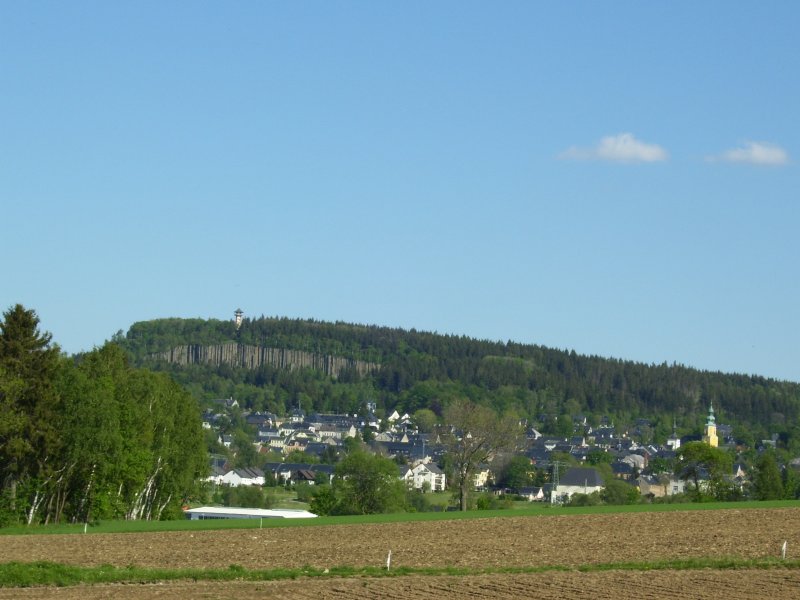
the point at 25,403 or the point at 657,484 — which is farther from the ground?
the point at 657,484

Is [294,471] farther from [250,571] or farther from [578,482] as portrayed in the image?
[250,571]

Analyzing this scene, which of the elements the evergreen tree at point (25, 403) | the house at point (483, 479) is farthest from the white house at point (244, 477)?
the evergreen tree at point (25, 403)

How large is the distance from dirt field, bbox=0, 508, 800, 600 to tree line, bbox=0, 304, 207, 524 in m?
7.21

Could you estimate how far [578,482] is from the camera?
141 metres

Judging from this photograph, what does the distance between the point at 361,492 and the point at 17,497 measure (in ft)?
95.2

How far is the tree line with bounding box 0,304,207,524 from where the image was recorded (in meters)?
56.4

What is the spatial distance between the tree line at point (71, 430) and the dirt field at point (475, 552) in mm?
7210

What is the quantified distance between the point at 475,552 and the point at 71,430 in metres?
23.2

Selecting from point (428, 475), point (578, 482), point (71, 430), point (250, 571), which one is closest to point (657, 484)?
point (578, 482)

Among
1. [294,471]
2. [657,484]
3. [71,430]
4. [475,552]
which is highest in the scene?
[657,484]

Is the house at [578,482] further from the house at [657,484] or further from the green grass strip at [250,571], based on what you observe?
the green grass strip at [250,571]

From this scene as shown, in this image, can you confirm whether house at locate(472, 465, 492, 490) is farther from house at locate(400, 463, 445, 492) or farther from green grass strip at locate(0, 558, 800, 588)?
green grass strip at locate(0, 558, 800, 588)

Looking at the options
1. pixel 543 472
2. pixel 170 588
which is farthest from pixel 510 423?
pixel 543 472

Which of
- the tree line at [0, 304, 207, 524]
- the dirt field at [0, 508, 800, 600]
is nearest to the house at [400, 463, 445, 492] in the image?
the tree line at [0, 304, 207, 524]
